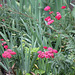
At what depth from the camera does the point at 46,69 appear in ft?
5.17

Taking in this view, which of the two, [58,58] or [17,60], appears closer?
[58,58]

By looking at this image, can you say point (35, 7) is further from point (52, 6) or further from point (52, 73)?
point (52, 73)

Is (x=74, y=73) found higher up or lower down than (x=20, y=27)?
lower down

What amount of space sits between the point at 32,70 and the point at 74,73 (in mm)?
466

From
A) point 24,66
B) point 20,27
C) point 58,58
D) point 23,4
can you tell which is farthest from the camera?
point 23,4

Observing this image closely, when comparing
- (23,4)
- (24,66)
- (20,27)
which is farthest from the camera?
(23,4)

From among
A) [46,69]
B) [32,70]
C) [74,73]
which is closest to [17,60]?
[32,70]

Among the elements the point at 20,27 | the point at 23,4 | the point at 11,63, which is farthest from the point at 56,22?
the point at 23,4

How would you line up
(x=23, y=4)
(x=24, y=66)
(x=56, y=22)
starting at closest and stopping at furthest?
(x=56, y=22)
(x=24, y=66)
(x=23, y=4)

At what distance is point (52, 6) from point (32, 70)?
1275mm

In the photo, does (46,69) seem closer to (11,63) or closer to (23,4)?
(11,63)

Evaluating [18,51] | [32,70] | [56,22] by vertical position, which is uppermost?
[56,22]

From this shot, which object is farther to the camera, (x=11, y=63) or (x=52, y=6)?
(x=52, y=6)

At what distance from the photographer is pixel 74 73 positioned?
156 cm
